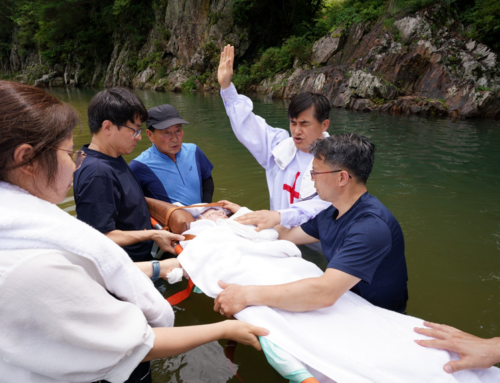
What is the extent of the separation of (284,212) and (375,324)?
1199mm

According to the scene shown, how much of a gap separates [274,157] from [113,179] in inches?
63.8

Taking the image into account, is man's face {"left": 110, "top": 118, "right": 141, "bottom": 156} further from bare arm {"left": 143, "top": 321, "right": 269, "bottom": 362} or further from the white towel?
bare arm {"left": 143, "top": 321, "right": 269, "bottom": 362}

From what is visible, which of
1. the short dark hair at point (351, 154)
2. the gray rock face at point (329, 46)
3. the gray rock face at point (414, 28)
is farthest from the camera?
the gray rock face at point (329, 46)

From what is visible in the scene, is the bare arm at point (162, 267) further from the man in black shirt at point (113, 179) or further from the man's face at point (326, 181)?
the man's face at point (326, 181)

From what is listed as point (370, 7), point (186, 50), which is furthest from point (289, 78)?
point (186, 50)

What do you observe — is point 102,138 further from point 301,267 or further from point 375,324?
point 375,324

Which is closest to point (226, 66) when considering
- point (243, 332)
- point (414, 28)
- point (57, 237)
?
point (243, 332)

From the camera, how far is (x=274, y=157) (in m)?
3.33

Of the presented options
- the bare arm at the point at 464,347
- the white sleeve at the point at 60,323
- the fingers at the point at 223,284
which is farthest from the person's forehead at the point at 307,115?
the white sleeve at the point at 60,323

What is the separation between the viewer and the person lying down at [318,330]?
62.2 inches

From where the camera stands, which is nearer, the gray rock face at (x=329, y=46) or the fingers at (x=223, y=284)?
the fingers at (x=223, y=284)

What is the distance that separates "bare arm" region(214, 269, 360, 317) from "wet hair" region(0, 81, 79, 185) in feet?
4.09

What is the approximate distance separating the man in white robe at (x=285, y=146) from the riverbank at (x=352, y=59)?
1099cm

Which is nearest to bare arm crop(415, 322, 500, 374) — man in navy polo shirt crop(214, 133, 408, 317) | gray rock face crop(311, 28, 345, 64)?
man in navy polo shirt crop(214, 133, 408, 317)
